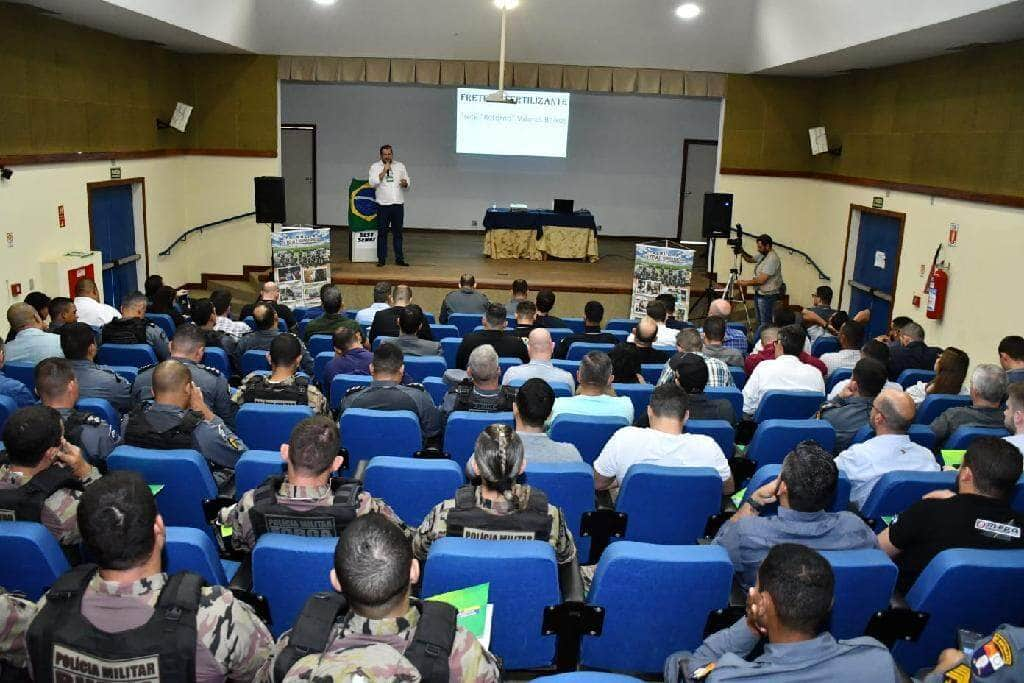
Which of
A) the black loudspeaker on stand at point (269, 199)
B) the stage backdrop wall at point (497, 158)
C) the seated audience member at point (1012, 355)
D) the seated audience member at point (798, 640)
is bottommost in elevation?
the seated audience member at point (798, 640)

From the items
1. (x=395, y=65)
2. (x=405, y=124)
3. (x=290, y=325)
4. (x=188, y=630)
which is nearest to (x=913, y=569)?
(x=188, y=630)

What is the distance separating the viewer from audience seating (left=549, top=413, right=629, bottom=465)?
4.15 meters

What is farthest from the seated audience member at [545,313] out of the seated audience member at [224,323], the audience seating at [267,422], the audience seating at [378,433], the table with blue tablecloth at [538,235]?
the table with blue tablecloth at [538,235]

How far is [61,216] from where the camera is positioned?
8.66 meters

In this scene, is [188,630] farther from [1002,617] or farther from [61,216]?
[61,216]

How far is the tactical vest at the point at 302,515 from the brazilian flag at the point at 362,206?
894 cm

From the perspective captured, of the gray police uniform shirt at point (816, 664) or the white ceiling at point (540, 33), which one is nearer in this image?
the gray police uniform shirt at point (816, 664)

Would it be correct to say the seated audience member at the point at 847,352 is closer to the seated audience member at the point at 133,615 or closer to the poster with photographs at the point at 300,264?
the seated audience member at the point at 133,615

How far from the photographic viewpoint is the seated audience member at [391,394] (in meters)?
4.39

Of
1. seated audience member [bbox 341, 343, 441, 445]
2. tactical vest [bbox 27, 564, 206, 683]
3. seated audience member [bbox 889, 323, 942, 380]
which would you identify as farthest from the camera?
seated audience member [bbox 889, 323, 942, 380]

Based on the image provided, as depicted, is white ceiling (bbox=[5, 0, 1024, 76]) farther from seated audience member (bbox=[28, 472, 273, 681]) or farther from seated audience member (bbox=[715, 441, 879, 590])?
seated audience member (bbox=[28, 472, 273, 681])

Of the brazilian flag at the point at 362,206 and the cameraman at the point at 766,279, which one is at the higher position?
the brazilian flag at the point at 362,206

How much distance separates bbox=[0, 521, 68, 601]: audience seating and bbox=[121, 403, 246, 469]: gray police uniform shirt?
1234 millimetres

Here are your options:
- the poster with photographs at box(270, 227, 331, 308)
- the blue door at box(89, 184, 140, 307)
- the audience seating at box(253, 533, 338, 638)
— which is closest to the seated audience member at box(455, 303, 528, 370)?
the audience seating at box(253, 533, 338, 638)
